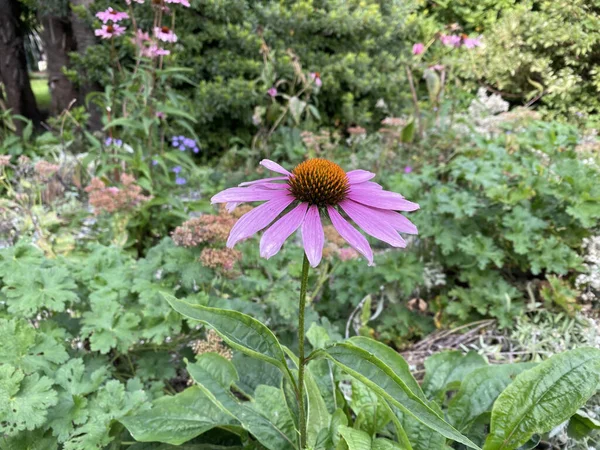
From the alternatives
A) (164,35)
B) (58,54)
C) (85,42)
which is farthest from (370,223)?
(58,54)

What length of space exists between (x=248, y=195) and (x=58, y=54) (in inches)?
192

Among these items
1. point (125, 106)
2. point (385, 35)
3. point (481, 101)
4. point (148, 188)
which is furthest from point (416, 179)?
point (385, 35)

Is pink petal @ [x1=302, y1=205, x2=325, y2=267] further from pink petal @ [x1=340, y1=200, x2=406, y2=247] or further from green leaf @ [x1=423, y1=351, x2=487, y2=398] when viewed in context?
green leaf @ [x1=423, y1=351, x2=487, y2=398]

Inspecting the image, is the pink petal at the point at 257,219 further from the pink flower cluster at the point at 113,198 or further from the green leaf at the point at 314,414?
the pink flower cluster at the point at 113,198

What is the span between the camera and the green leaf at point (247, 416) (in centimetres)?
108

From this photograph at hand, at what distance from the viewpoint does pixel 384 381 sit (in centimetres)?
81

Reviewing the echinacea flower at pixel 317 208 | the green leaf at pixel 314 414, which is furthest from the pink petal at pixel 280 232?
the green leaf at pixel 314 414

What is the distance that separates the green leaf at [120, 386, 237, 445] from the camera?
1.10m

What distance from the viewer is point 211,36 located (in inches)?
177

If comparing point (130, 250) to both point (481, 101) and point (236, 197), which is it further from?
point (481, 101)

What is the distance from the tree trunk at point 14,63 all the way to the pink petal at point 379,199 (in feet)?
16.5

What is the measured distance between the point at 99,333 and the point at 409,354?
127 centimetres

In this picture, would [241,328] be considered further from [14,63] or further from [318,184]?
[14,63]

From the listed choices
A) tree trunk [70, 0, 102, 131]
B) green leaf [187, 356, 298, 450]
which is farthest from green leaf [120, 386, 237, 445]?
tree trunk [70, 0, 102, 131]
